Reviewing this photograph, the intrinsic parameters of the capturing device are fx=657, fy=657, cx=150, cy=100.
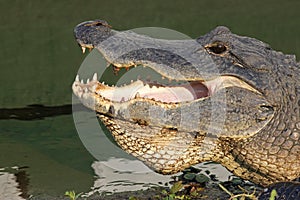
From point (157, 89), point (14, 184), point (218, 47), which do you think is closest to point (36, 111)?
point (14, 184)

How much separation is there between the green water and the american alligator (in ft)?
4.53

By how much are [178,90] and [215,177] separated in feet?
4.61

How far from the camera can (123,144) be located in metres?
4.16

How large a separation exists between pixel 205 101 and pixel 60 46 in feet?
23.9

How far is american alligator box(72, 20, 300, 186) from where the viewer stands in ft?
12.9

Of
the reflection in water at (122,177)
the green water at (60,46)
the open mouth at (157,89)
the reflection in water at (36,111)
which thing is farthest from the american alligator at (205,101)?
the reflection in water at (36,111)

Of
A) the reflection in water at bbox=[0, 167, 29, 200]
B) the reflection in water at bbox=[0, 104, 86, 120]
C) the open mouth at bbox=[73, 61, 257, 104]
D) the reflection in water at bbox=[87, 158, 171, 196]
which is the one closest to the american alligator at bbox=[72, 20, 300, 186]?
the open mouth at bbox=[73, 61, 257, 104]

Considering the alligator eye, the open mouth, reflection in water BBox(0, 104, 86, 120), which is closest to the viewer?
the open mouth

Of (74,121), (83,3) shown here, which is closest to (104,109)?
(74,121)

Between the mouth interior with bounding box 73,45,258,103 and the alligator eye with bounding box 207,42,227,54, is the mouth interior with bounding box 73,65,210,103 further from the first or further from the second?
the alligator eye with bounding box 207,42,227,54

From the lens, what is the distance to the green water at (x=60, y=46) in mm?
5832

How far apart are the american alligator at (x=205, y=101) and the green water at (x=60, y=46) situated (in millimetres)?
1382

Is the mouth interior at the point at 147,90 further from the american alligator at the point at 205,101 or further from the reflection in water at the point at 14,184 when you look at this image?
the reflection in water at the point at 14,184

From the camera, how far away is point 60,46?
35.9ft
